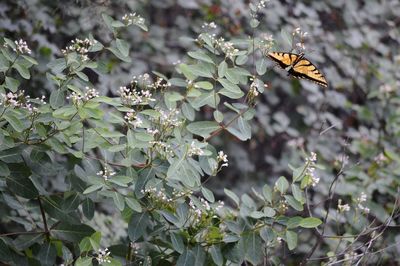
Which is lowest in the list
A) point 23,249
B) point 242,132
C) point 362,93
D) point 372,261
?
point 362,93

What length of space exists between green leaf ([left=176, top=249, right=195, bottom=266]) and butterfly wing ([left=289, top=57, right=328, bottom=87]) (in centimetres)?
90

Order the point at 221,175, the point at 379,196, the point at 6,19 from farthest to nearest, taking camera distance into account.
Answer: the point at 221,175 < the point at 379,196 < the point at 6,19

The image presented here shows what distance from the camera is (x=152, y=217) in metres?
2.33

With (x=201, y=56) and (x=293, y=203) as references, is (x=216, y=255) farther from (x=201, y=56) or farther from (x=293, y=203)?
(x=201, y=56)

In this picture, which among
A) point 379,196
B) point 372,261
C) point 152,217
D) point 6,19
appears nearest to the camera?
point 152,217

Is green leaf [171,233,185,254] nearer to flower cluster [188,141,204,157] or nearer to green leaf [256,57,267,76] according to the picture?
flower cluster [188,141,204,157]

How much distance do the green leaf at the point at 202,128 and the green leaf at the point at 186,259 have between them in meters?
0.42

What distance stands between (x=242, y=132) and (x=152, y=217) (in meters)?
0.45

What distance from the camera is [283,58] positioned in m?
2.62

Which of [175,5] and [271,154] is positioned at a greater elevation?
[175,5]

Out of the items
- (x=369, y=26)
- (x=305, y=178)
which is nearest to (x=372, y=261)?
(x=305, y=178)

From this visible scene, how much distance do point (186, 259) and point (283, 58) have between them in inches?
35.4

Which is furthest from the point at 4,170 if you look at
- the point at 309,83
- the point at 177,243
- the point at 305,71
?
the point at 309,83

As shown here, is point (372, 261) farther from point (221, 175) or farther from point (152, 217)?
point (221, 175)
